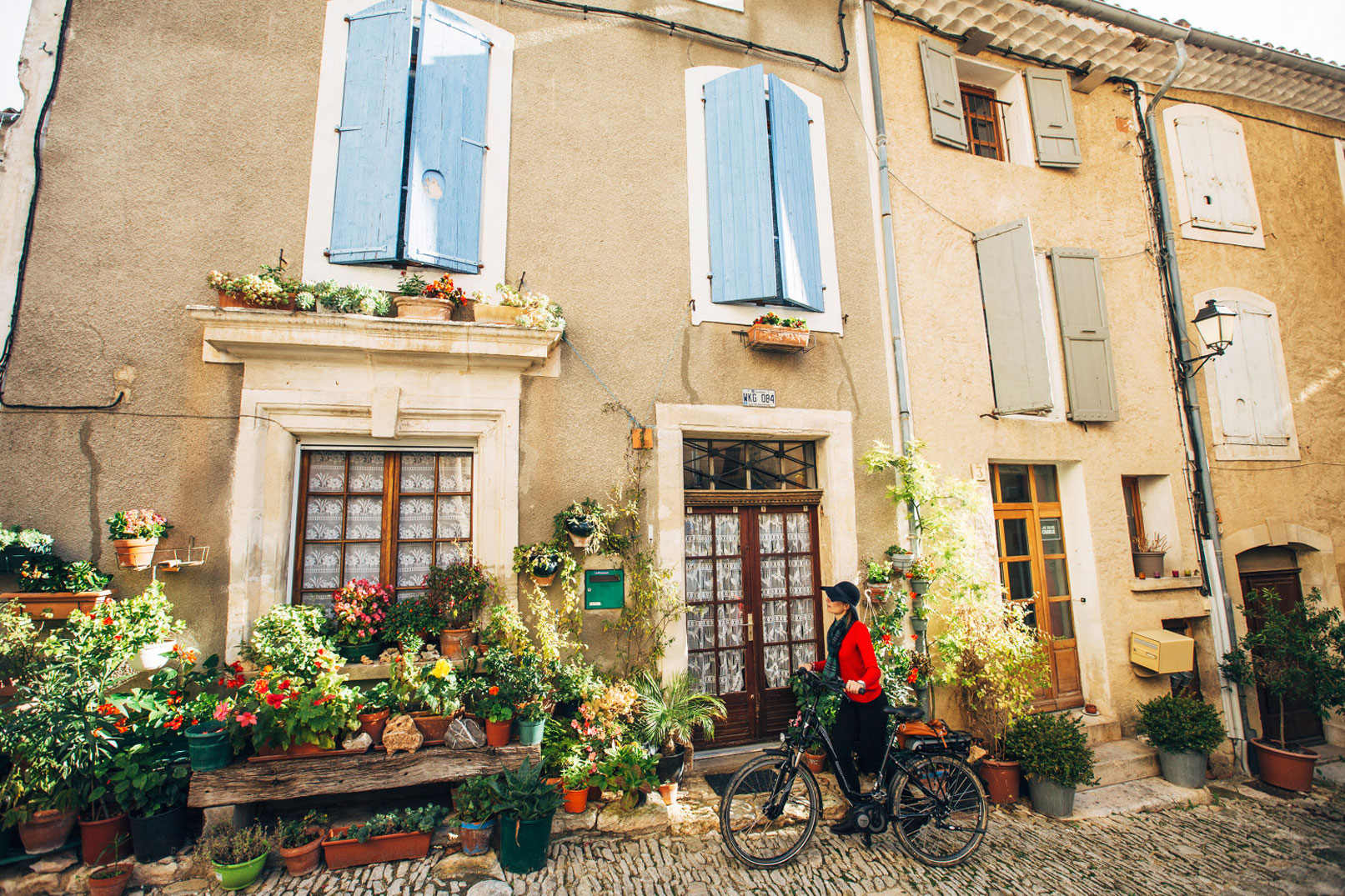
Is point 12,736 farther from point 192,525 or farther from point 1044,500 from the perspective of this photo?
point 1044,500

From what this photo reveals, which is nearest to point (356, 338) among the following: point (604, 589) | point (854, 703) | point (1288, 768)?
point (604, 589)

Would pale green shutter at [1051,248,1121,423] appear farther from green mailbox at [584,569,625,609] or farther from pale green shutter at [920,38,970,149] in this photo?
green mailbox at [584,569,625,609]

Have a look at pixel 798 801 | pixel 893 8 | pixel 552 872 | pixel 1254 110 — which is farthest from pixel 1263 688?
pixel 893 8

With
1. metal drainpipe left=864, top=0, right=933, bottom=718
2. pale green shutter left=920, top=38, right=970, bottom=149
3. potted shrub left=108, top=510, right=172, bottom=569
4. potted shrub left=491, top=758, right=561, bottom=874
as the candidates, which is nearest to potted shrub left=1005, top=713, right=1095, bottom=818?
metal drainpipe left=864, top=0, right=933, bottom=718

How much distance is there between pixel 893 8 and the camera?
6516 millimetres

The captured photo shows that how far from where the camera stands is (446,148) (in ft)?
16.2

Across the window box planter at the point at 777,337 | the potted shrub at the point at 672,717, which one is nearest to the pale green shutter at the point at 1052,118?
the window box planter at the point at 777,337

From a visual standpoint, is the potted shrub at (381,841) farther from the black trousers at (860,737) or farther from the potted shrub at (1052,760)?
the potted shrub at (1052,760)

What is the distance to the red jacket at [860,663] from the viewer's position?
4.07 metres

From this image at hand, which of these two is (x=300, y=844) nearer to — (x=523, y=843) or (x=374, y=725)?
(x=374, y=725)

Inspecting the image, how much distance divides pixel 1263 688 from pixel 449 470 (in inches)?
345

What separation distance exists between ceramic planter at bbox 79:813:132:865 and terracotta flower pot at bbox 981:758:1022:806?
5.87m

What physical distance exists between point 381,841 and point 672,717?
1973 millimetres

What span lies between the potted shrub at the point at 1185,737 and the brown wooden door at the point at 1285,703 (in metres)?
1.78
